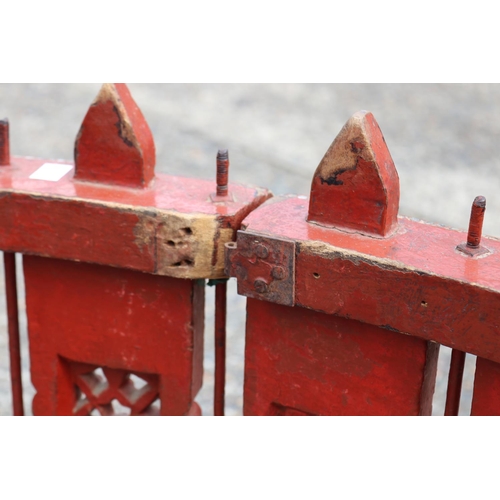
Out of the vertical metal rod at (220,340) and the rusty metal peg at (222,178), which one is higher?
the rusty metal peg at (222,178)

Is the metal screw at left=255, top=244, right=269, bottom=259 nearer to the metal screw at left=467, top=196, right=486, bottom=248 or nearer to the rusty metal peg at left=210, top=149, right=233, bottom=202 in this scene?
the rusty metal peg at left=210, top=149, right=233, bottom=202

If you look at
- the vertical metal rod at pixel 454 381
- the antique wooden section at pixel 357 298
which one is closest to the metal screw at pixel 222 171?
the antique wooden section at pixel 357 298

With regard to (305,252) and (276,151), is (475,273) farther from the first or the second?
(276,151)

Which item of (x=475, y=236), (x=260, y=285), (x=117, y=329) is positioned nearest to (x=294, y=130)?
(x=117, y=329)

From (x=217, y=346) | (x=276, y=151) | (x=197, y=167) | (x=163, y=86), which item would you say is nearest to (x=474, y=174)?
(x=276, y=151)

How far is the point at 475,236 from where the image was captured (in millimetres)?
2348

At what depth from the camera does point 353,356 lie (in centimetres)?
255

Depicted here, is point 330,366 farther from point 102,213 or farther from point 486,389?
point 102,213

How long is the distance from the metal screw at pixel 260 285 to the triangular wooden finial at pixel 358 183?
0.82ft

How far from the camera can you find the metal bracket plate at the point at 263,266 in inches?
95.7

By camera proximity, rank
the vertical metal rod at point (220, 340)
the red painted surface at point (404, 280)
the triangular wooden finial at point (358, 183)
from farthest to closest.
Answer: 1. the vertical metal rod at point (220, 340)
2. the triangular wooden finial at point (358, 183)
3. the red painted surface at point (404, 280)

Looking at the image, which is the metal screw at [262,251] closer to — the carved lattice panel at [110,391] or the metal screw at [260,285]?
the metal screw at [260,285]

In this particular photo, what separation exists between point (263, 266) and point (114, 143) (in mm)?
677

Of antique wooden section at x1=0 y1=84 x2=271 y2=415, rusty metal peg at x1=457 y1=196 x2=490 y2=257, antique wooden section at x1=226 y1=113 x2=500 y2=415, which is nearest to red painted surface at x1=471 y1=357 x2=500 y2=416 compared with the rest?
antique wooden section at x1=226 y1=113 x2=500 y2=415
